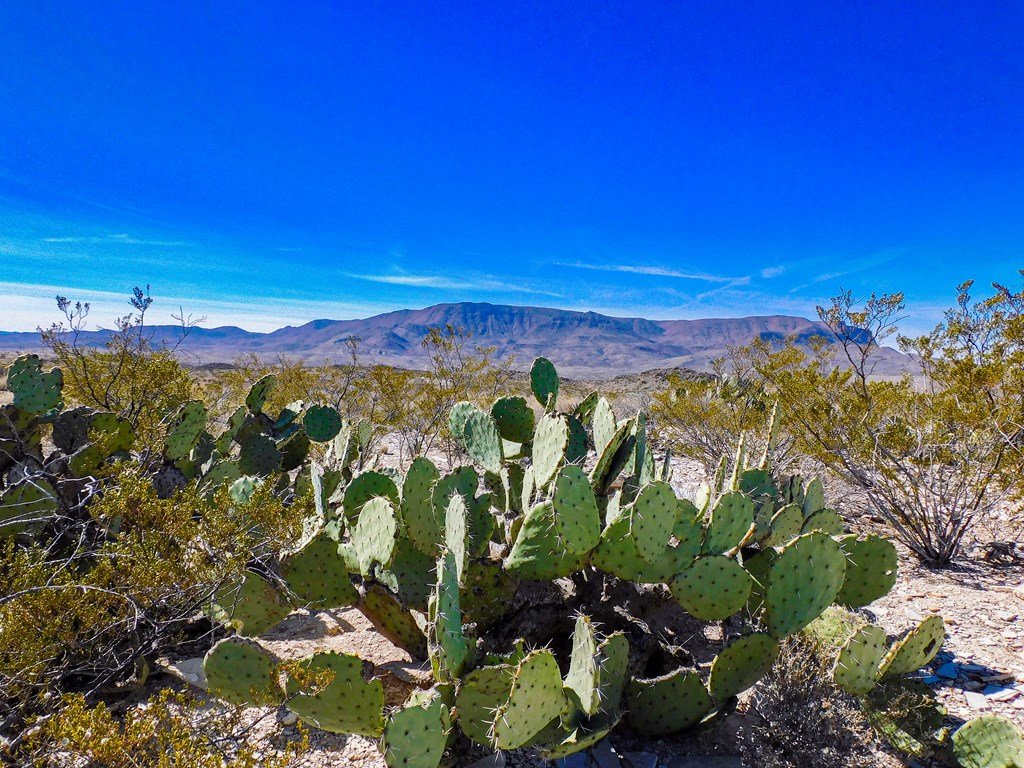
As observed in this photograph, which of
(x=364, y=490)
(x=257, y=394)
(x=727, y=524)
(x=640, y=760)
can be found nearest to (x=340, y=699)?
(x=640, y=760)

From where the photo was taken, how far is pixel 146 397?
5.54 m

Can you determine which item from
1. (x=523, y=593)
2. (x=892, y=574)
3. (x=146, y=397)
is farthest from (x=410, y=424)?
(x=892, y=574)

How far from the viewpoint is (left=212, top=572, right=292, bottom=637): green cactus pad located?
9.04 feet

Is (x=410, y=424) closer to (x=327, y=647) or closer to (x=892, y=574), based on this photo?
(x=327, y=647)

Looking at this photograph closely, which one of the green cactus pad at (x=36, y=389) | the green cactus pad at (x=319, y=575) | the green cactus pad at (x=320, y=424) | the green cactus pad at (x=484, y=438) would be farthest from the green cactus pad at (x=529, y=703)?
the green cactus pad at (x=320, y=424)

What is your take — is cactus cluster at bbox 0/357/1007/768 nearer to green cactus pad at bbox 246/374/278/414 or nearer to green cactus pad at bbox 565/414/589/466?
green cactus pad at bbox 565/414/589/466

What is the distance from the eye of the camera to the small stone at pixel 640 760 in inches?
89.9

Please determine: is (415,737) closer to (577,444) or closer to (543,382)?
(577,444)

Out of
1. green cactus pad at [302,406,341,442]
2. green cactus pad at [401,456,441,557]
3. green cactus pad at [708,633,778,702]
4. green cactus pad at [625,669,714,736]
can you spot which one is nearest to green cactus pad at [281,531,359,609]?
green cactus pad at [401,456,441,557]

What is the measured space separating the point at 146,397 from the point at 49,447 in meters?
5.10

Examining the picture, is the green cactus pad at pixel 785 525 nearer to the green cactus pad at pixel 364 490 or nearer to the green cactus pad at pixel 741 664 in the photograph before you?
the green cactus pad at pixel 741 664

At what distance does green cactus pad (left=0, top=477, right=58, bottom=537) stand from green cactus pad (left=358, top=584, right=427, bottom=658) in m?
2.03

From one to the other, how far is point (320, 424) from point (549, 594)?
3.76 m

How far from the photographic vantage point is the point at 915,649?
2.35m
